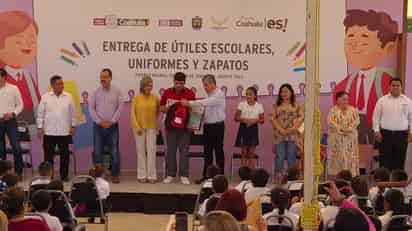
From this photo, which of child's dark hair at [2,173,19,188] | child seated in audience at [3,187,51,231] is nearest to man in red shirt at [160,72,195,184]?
child's dark hair at [2,173,19,188]

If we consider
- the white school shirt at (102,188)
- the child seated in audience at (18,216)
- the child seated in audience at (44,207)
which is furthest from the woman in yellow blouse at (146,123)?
the child seated in audience at (18,216)

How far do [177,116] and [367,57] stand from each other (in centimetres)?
300

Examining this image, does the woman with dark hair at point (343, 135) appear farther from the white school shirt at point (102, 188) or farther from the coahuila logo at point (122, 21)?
the white school shirt at point (102, 188)

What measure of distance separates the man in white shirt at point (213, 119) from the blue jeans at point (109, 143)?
1114 millimetres

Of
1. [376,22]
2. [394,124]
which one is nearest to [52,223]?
[394,124]

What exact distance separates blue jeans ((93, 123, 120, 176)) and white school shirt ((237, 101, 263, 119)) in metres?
1.76

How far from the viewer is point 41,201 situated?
5773mm

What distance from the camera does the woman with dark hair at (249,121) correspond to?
990 cm

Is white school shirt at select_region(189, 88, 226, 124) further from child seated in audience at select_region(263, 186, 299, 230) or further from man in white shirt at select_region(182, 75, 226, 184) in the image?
child seated in audience at select_region(263, 186, 299, 230)

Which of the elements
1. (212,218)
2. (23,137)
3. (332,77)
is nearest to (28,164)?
(23,137)

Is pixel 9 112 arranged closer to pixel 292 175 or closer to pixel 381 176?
pixel 292 175

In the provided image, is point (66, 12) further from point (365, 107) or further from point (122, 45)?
point (365, 107)

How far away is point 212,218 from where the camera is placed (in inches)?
154

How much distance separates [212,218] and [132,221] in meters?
5.05
